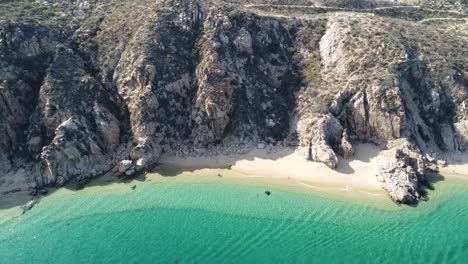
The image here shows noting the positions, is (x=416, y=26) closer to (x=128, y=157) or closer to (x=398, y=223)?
(x=398, y=223)

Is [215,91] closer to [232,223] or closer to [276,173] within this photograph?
[276,173]

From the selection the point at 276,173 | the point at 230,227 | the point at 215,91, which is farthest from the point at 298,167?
the point at 215,91

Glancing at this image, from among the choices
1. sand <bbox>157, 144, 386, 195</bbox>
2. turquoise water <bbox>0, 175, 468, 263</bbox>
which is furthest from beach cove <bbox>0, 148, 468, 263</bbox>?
sand <bbox>157, 144, 386, 195</bbox>

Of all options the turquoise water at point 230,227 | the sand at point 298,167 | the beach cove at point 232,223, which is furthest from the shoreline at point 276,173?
the turquoise water at point 230,227

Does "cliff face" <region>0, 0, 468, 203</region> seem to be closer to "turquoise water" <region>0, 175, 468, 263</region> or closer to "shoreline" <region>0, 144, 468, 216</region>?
"shoreline" <region>0, 144, 468, 216</region>

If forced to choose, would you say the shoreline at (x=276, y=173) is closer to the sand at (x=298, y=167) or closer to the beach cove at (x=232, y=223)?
the sand at (x=298, y=167)
